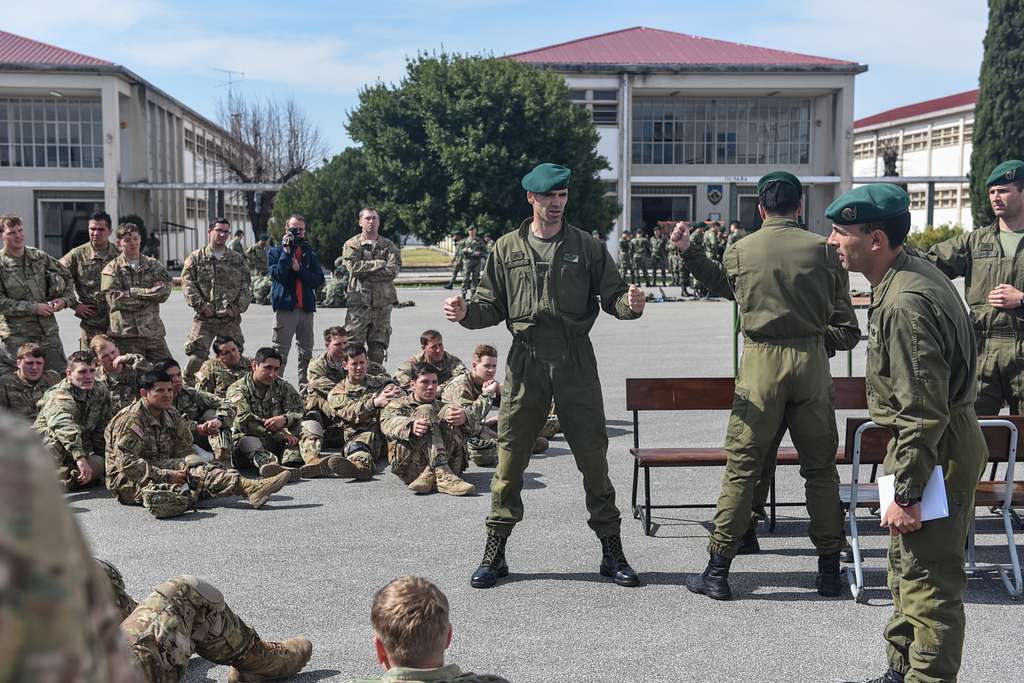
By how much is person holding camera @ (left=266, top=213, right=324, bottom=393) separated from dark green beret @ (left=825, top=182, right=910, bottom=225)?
874cm

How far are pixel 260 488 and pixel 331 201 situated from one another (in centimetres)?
2944

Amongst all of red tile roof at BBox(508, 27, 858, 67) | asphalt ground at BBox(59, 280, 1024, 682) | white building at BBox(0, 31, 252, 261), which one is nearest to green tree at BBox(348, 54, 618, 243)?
red tile roof at BBox(508, 27, 858, 67)

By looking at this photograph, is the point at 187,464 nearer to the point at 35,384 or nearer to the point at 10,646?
the point at 35,384

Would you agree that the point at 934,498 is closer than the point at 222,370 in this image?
Yes

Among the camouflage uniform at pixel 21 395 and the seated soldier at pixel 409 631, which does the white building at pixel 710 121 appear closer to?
the camouflage uniform at pixel 21 395

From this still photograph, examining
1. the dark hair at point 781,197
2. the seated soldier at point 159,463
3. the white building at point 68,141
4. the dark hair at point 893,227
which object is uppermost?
the white building at point 68,141

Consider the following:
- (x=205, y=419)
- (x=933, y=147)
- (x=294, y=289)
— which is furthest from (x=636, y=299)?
(x=933, y=147)

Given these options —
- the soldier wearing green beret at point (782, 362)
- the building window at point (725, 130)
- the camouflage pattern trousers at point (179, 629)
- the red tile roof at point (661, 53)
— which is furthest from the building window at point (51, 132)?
the camouflage pattern trousers at point (179, 629)

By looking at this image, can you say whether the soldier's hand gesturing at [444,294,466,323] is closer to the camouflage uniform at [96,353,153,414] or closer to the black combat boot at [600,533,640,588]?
the black combat boot at [600,533,640,588]

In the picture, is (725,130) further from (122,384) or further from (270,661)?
(270,661)

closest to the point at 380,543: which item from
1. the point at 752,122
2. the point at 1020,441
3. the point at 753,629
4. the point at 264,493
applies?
the point at 264,493

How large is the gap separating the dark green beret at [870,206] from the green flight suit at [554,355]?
1.82m

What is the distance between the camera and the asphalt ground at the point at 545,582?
475 centimetres

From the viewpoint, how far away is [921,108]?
Answer: 6762cm
